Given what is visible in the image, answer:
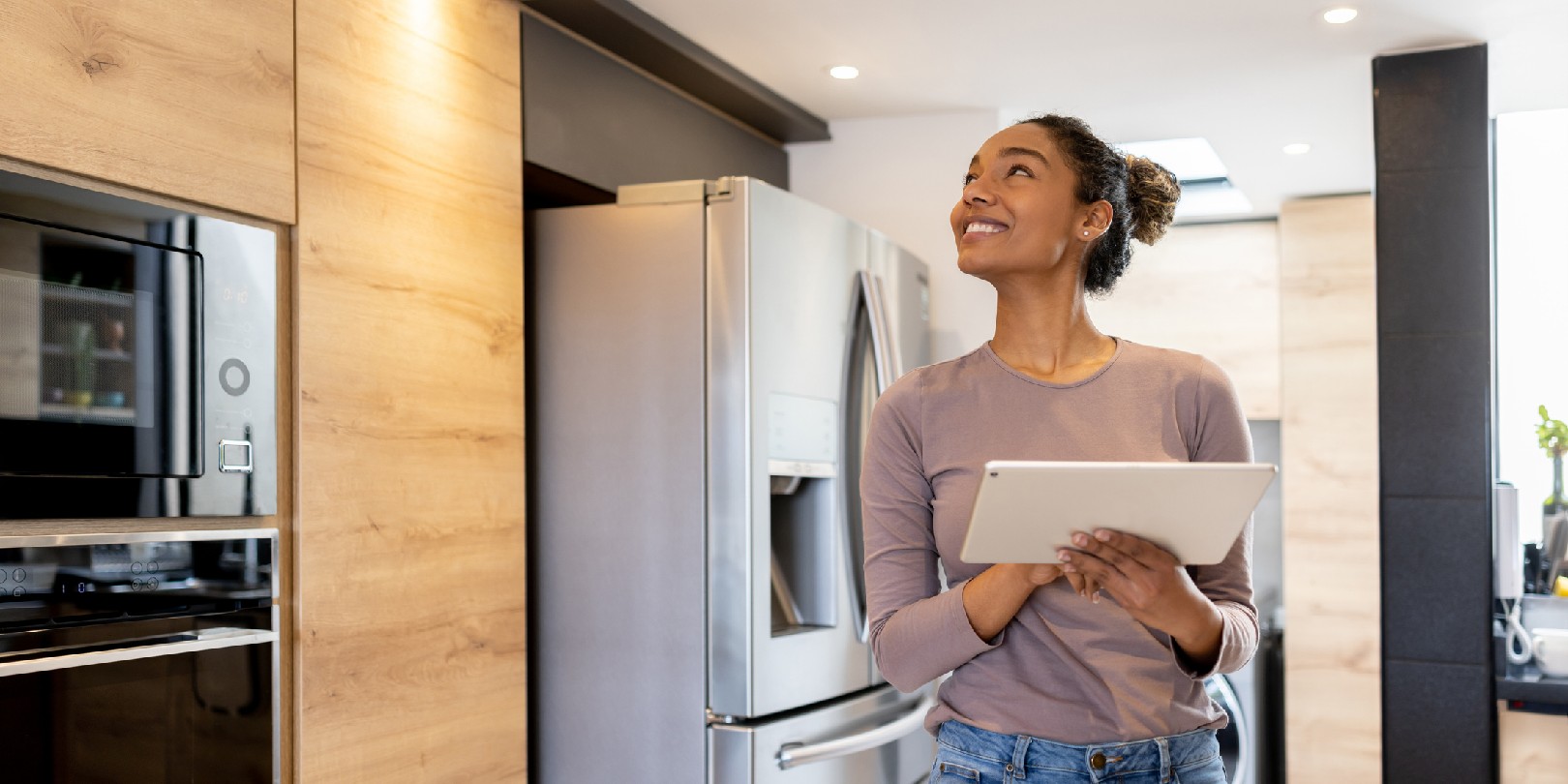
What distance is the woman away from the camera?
1261 millimetres

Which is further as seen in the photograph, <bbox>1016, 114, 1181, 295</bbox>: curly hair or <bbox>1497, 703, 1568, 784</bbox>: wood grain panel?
<bbox>1497, 703, 1568, 784</bbox>: wood grain panel

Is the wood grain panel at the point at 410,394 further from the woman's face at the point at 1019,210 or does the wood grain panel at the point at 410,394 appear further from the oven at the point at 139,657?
the woman's face at the point at 1019,210

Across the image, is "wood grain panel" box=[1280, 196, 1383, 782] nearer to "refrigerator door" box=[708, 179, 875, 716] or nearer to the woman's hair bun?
"refrigerator door" box=[708, 179, 875, 716]

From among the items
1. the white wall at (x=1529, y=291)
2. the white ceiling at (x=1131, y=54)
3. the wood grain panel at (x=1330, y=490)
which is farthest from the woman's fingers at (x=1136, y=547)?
the wood grain panel at (x=1330, y=490)

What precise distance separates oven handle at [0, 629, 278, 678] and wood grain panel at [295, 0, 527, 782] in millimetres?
93

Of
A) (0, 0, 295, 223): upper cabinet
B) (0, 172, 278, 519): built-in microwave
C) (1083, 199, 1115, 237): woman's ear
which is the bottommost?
(0, 172, 278, 519): built-in microwave

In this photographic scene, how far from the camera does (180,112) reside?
1715mm

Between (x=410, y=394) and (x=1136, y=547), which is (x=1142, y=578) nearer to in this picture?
(x=1136, y=547)

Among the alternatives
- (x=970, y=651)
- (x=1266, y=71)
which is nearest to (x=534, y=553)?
(x=970, y=651)

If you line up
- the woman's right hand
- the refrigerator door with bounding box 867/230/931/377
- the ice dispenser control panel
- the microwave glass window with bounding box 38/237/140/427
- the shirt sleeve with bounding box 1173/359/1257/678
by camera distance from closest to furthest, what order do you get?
the woman's right hand → the shirt sleeve with bounding box 1173/359/1257/678 → the microwave glass window with bounding box 38/237/140/427 → the ice dispenser control panel → the refrigerator door with bounding box 867/230/931/377

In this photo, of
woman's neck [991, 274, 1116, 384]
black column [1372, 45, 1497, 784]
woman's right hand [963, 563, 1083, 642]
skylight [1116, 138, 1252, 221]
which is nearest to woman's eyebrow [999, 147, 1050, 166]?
woman's neck [991, 274, 1116, 384]

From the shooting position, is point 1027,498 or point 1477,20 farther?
point 1477,20

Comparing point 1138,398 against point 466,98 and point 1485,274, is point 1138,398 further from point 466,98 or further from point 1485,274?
point 1485,274

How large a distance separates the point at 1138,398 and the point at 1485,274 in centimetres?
191
